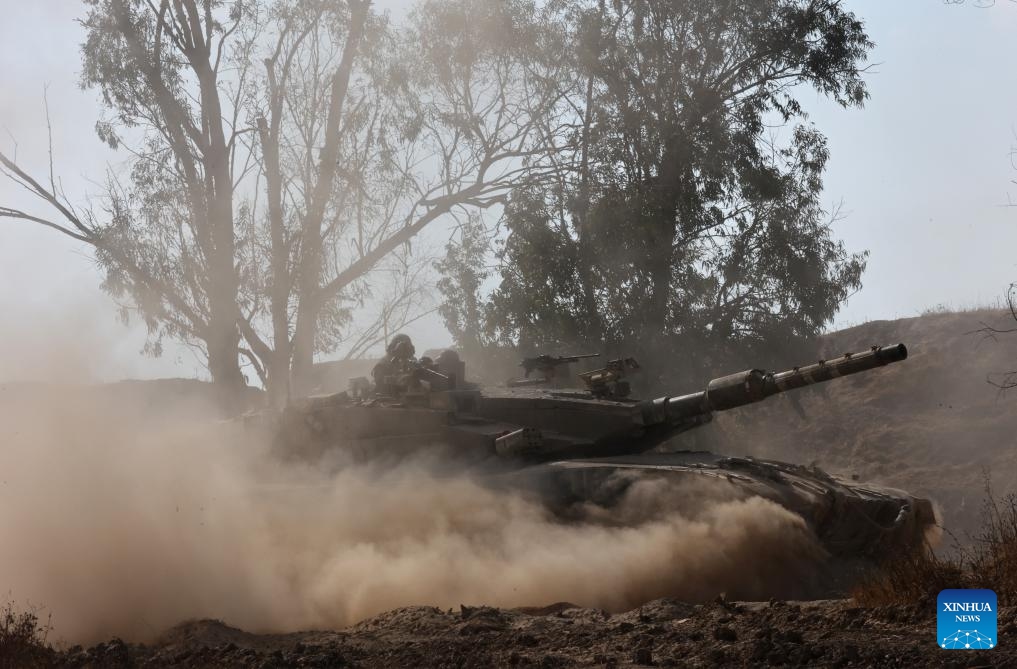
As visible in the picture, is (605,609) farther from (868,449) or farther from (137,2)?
(137,2)

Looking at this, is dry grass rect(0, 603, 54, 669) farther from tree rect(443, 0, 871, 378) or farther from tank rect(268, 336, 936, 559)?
tree rect(443, 0, 871, 378)

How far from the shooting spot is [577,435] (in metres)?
13.3

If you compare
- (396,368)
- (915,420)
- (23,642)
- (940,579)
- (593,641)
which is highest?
(396,368)

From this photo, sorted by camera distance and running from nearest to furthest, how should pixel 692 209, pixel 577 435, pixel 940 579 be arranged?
pixel 940 579
pixel 577 435
pixel 692 209

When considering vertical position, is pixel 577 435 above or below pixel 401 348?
below

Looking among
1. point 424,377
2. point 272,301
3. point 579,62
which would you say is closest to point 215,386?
point 272,301

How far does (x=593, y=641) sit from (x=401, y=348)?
279 inches

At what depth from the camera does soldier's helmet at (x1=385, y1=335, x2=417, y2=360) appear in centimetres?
1466

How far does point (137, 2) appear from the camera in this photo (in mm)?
30062

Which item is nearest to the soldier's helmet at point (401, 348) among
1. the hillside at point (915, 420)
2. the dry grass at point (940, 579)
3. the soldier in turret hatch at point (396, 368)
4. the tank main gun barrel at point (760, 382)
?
the soldier in turret hatch at point (396, 368)

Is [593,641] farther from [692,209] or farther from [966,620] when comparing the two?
[692,209]

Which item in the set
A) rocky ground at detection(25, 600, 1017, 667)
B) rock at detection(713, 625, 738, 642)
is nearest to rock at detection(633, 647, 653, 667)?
rocky ground at detection(25, 600, 1017, 667)

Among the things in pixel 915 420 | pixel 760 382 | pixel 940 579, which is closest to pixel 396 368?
pixel 760 382

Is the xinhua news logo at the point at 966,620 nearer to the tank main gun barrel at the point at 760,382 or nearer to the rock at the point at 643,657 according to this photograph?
the rock at the point at 643,657
